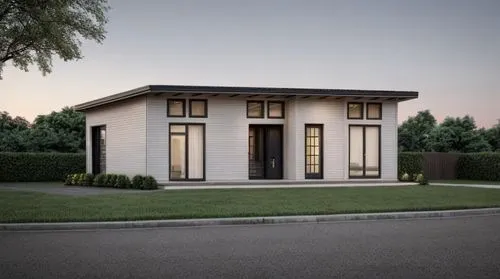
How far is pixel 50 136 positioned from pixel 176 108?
83.9 ft

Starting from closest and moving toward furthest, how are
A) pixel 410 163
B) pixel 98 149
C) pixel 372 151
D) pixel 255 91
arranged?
1. pixel 255 91
2. pixel 372 151
3. pixel 98 149
4. pixel 410 163

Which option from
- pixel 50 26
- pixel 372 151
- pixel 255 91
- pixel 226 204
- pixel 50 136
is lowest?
pixel 226 204

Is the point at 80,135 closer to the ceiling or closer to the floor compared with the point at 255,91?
closer to the floor

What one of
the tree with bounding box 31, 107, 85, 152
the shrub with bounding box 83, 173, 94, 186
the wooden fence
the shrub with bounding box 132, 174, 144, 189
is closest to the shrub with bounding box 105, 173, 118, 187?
the shrub with bounding box 83, 173, 94, 186

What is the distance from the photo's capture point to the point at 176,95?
26.4m

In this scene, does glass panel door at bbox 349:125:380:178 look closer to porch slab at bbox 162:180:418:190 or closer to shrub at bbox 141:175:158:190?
porch slab at bbox 162:180:418:190

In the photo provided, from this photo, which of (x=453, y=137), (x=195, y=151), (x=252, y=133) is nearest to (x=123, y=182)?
(x=195, y=151)

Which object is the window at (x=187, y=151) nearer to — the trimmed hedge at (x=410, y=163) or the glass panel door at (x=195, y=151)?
the glass panel door at (x=195, y=151)

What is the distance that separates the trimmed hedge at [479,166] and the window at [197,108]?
20.1 m

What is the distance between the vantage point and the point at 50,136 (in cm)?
4859

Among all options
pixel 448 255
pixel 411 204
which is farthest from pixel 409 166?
pixel 448 255

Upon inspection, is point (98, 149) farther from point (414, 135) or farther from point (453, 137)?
point (414, 135)

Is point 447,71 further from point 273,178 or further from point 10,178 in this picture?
point 10,178

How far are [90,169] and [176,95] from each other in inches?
390
